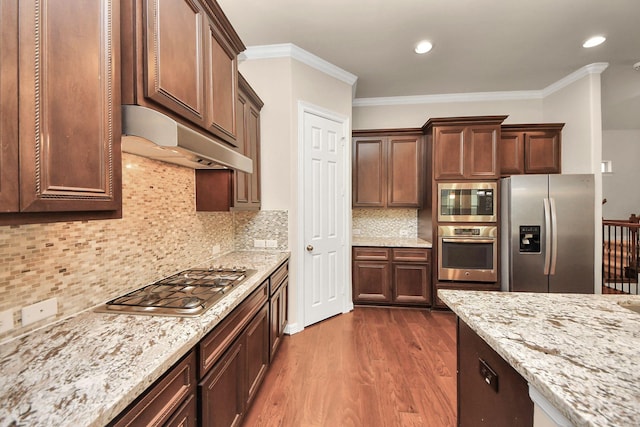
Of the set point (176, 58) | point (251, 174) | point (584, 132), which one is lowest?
point (251, 174)

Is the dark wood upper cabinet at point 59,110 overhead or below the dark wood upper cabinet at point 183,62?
below

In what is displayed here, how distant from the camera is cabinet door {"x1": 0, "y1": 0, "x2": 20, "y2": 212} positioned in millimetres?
614

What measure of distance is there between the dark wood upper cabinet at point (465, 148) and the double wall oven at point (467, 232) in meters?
0.14

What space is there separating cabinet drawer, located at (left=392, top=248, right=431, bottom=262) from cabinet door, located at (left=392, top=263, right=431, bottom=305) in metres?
0.08

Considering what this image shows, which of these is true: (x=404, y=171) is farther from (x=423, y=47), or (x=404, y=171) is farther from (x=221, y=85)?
(x=221, y=85)

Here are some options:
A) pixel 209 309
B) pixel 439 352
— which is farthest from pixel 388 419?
pixel 209 309

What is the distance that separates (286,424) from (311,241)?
1616 mm

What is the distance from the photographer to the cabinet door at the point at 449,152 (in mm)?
3285

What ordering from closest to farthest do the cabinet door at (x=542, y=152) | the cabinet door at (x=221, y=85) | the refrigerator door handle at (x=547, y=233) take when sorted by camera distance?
the cabinet door at (x=221, y=85)
the refrigerator door handle at (x=547, y=233)
the cabinet door at (x=542, y=152)

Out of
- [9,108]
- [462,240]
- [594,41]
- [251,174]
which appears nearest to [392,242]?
[462,240]

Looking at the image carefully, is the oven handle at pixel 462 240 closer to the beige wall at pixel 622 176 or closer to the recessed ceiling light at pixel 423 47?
the recessed ceiling light at pixel 423 47

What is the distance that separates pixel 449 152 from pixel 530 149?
124 centimetres

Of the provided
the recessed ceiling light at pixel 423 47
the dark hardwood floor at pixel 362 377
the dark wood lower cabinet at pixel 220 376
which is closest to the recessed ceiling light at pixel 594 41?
the recessed ceiling light at pixel 423 47

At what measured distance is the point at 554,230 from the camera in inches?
117
